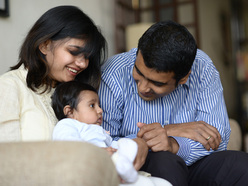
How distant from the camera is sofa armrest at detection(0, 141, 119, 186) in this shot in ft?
2.60

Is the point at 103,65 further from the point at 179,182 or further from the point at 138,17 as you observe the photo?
the point at 138,17

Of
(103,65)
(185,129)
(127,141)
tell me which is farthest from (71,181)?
(103,65)

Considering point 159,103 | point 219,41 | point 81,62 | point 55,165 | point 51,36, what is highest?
point 51,36

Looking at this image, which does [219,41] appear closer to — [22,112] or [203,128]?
[203,128]

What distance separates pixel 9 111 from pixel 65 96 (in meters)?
0.29

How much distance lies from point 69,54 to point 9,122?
43 cm

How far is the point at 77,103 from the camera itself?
1479 mm

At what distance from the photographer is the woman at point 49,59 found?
139cm

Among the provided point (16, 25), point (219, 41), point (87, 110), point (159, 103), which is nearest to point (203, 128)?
point (159, 103)

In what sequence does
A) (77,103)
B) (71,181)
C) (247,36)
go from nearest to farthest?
(71,181), (77,103), (247,36)

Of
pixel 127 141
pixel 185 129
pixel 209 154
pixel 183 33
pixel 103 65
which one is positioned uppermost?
pixel 183 33

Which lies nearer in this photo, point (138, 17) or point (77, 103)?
point (77, 103)

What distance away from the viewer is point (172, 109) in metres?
1.75

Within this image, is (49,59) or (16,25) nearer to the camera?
(49,59)
